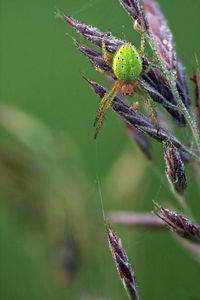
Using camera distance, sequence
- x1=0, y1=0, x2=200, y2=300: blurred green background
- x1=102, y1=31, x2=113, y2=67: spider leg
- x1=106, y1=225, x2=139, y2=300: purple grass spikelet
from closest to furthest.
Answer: x1=106, y1=225, x2=139, y2=300: purple grass spikelet
x1=102, y1=31, x2=113, y2=67: spider leg
x1=0, y1=0, x2=200, y2=300: blurred green background

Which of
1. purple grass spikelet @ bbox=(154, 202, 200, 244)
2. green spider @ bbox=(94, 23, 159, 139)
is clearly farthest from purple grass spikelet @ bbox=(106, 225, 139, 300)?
green spider @ bbox=(94, 23, 159, 139)

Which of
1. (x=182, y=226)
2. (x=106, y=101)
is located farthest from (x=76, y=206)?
(x=182, y=226)

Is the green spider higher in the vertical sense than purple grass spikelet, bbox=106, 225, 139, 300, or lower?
higher

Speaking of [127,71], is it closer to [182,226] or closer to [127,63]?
[127,63]

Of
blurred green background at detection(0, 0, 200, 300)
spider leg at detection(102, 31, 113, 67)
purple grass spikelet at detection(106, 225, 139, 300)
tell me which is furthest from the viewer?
blurred green background at detection(0, 0, 200, 300)

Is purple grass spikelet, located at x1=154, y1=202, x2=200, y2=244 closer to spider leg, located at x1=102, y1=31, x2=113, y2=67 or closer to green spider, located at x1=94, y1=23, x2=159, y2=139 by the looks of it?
green spider, located at x1=94, y1=23, x2=159, y2=139

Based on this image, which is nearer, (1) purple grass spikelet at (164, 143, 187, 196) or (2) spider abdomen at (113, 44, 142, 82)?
(1) purple grass spikelet at (164, 143, 187, 196)

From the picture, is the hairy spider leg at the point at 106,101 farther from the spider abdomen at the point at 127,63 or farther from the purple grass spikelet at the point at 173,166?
the purple grass spikelet at the point at 173,166

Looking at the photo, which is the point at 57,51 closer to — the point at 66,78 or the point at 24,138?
the point at 66,78
